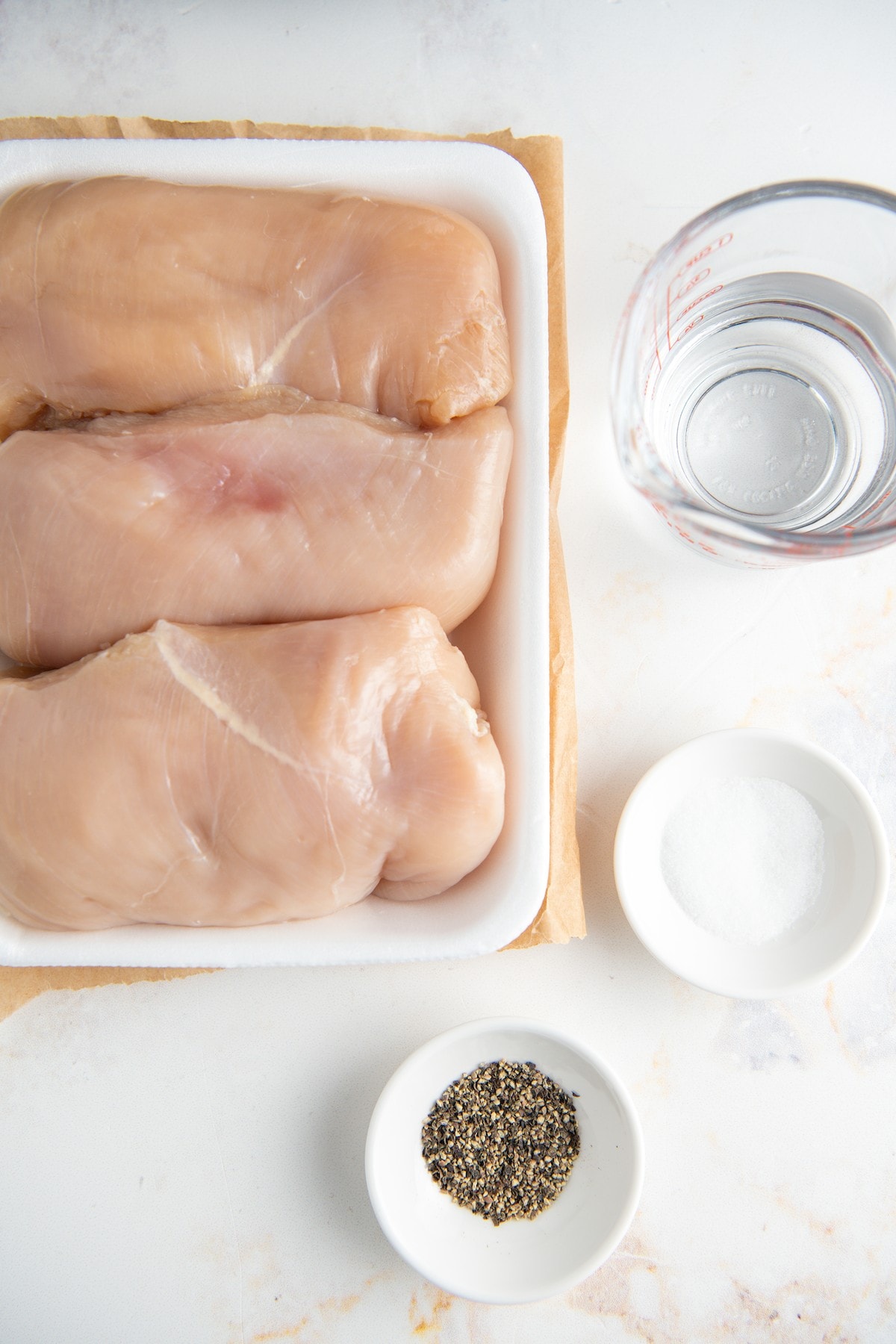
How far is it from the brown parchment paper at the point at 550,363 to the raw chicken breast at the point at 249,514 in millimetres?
241

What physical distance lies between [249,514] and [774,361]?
31.0 inches

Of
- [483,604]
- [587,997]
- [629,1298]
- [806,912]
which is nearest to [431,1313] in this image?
[629,1298]

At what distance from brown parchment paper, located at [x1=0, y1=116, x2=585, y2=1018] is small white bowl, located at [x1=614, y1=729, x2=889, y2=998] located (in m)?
0.10

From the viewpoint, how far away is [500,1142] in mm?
1388

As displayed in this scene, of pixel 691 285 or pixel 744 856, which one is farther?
pixel 744 856

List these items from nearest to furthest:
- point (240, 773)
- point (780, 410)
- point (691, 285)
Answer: point (240, 773), point (691, 285), point (780, 410)

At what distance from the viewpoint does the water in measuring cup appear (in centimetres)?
135

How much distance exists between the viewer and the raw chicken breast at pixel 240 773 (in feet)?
3.79

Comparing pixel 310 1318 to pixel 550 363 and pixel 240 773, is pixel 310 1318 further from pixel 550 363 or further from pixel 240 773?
pixel 550 363

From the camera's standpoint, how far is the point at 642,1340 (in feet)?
4.76

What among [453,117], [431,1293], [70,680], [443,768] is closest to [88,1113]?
[431,1293]

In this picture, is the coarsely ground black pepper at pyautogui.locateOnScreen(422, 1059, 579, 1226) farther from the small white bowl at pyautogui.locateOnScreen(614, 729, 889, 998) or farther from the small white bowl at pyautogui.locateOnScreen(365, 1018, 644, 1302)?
the small white bowl at pyautogui.locateOnScreen(614, 729, 889, 998)

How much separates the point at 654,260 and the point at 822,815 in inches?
32.2

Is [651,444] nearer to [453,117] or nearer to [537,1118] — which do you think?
[453,117]
